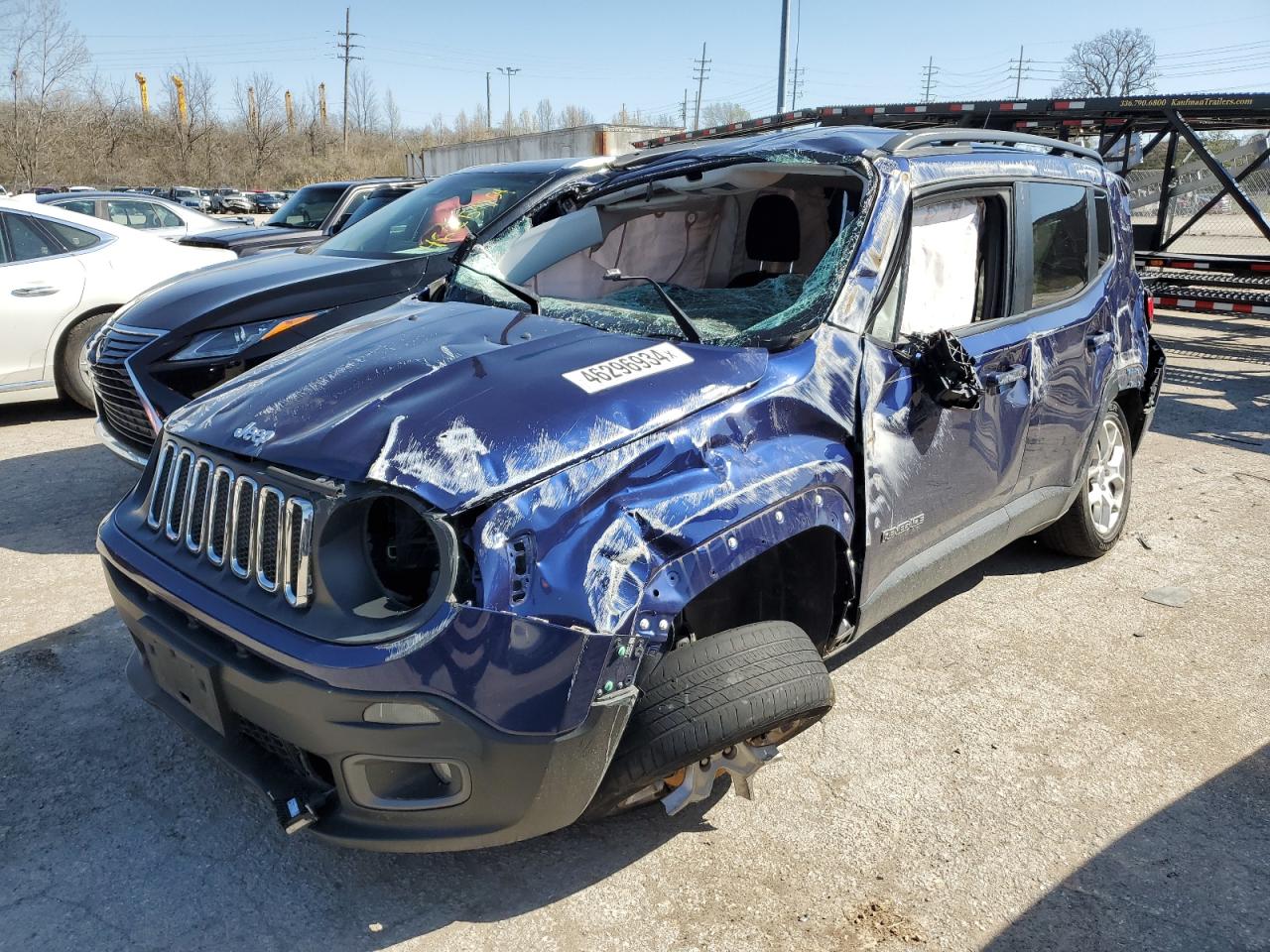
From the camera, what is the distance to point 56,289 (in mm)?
6832

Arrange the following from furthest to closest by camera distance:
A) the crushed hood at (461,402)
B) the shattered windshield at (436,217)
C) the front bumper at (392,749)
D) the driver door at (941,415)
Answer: the shattered windshield at (436,217) → the driver door at (941,415) → the crushed hood at (461,402) → the front bumper at (392,749)

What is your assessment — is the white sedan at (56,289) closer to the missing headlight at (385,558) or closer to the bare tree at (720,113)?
the missing headlight at (385,558)

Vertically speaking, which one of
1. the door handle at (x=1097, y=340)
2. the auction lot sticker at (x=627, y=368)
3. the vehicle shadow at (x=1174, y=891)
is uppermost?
the auction lot sticker at (x=627, y=368)

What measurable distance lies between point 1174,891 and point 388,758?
202cm

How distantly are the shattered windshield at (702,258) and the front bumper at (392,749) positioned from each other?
125 centimetres

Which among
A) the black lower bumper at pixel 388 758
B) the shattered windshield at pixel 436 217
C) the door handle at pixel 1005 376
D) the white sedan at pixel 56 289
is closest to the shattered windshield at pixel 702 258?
the door handle at pixel 1005 376

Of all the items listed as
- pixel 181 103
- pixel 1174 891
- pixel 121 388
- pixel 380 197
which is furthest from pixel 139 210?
pixel 181 103

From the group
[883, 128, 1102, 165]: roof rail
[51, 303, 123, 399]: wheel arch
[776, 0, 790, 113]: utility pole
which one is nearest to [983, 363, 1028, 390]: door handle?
[883, 128, 1102, 165]: roof rail

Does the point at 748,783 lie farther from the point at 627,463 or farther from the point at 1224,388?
the point at 1224,388

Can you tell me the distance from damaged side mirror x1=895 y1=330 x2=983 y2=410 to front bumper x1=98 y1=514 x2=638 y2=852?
1404 mm

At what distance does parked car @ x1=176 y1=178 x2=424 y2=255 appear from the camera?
30.3 ft

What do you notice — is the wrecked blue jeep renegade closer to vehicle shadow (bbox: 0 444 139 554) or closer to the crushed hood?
the crushed hood

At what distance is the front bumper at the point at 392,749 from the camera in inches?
79.9

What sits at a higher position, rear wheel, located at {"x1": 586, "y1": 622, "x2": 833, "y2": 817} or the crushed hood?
the crushed hood
